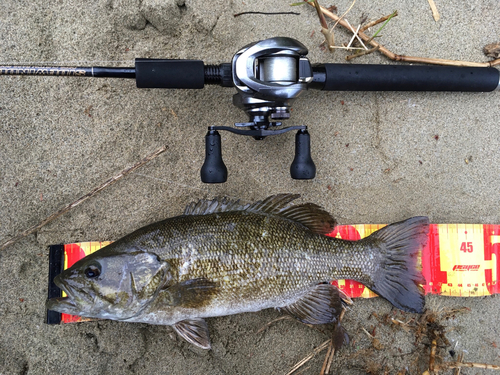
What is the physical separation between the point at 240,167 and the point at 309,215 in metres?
0.66

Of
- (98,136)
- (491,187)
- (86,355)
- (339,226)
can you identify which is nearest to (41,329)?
(86,355)

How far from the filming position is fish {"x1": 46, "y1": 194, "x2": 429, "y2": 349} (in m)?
2.09

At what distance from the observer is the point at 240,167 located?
2.65 m

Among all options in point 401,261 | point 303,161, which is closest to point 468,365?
point 401,261

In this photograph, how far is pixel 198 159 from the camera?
2.62 meters

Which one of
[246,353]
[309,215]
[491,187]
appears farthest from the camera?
[491,187]

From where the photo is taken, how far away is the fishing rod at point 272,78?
195 centimetres

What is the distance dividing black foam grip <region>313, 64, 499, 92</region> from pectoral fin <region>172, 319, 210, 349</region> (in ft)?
6.05

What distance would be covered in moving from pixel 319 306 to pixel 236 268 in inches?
25.9

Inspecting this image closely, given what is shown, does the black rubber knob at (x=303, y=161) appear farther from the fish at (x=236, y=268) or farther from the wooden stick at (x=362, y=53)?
the wooden stick at (x=362, y=53)

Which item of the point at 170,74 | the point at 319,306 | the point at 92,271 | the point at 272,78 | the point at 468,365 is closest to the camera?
the point at 272,78

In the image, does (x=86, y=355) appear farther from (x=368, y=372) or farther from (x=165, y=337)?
(x=368, y=372)

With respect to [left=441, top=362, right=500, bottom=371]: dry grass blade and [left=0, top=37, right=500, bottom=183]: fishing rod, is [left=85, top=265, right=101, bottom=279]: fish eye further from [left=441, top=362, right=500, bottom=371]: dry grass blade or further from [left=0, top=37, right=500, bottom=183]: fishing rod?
[left=441, top=362, right=500, bottom=371]: dry grass blade

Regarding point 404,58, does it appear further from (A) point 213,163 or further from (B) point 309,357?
(B) point 309,357
